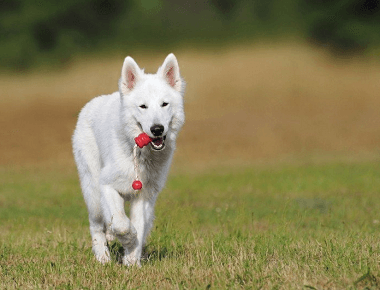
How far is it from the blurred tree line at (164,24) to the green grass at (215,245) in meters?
12.5

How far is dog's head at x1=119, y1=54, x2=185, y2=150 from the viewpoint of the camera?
534 cm

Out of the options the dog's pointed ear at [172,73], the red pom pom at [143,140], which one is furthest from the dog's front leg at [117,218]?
the dog's pointed ear at [172,73]

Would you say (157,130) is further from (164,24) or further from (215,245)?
(164,24)

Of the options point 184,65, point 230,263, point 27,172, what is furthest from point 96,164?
point 184,65

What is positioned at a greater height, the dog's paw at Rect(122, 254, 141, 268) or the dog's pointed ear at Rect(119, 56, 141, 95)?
the dog's pointed ear at Rect(119, 56, 141, 95)

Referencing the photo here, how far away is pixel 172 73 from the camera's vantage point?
228 inches

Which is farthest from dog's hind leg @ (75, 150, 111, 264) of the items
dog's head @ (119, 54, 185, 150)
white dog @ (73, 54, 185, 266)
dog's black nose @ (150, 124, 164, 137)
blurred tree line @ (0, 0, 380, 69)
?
blurred tree line @ (0, 0, 380, 69)

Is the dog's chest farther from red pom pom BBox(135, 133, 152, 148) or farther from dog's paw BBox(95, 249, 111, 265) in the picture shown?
dog's paw BBox(95, 249, 111, 265)

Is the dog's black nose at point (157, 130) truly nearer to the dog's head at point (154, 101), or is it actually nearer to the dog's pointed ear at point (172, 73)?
the dog's head at point (154, 101)

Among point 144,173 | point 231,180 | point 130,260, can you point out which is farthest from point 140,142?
point 231,180

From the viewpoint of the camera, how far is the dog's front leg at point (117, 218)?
551 centimetres

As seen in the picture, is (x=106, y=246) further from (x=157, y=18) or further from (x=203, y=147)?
(x=157, y=18)

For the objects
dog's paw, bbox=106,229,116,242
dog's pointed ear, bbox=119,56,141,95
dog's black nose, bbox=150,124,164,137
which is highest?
dog's pointed ear, bbox=119,56,141,95

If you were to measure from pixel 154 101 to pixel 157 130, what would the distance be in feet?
1.05
